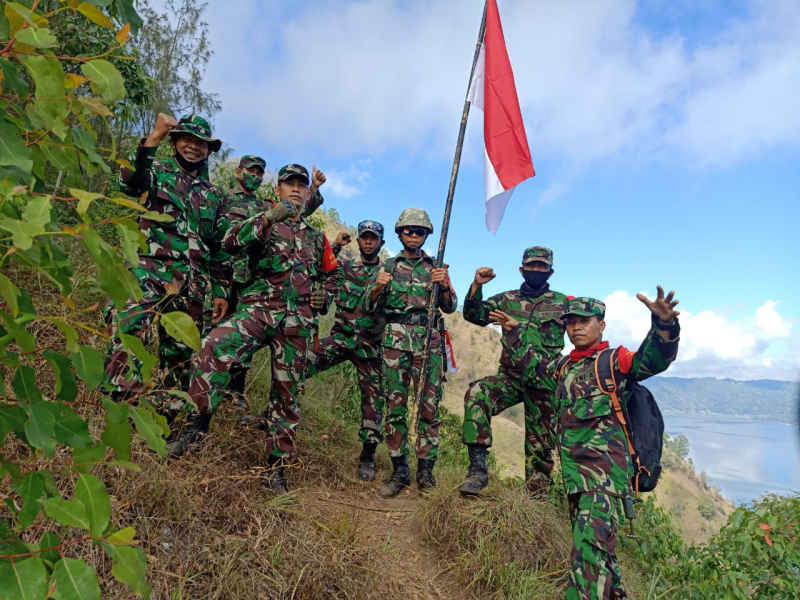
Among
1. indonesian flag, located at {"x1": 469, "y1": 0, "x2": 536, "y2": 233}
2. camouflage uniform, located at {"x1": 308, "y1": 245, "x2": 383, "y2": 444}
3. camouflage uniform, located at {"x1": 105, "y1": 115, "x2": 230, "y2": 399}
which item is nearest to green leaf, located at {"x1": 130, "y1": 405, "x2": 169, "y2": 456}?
camouflage uniform, located at {"x1": 105, "y1": 115, "x2": 230, "y2": 399}

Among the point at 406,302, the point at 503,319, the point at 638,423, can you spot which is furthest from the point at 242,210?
the point at 638,423

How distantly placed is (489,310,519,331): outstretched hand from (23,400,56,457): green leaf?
4.09 m

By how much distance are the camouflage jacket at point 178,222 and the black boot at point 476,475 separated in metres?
2.64

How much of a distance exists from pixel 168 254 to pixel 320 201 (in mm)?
1314

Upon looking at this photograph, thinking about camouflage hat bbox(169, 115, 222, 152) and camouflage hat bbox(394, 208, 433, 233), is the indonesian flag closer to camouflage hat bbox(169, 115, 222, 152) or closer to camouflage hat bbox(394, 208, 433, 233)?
camouflage hat bbox(394, 208, 433, 233)

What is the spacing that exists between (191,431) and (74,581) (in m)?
3.02

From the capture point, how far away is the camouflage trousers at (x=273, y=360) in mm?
3488

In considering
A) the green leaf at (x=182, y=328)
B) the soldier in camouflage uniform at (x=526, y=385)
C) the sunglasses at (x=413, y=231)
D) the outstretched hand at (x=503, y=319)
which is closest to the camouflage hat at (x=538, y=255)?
the soldier in camouflage uniform at (x=526, y=385)

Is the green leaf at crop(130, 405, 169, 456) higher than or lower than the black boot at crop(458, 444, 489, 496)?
higher

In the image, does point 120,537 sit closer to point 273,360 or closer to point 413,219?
point 273,360

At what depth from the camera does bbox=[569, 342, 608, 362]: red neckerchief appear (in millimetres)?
3648

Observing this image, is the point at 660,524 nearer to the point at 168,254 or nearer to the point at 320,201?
the point at 320,201

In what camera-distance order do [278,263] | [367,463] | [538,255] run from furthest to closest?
1. [367,463]
2. [538,255]
3. [278,263]

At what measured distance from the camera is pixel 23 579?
0.74 m
